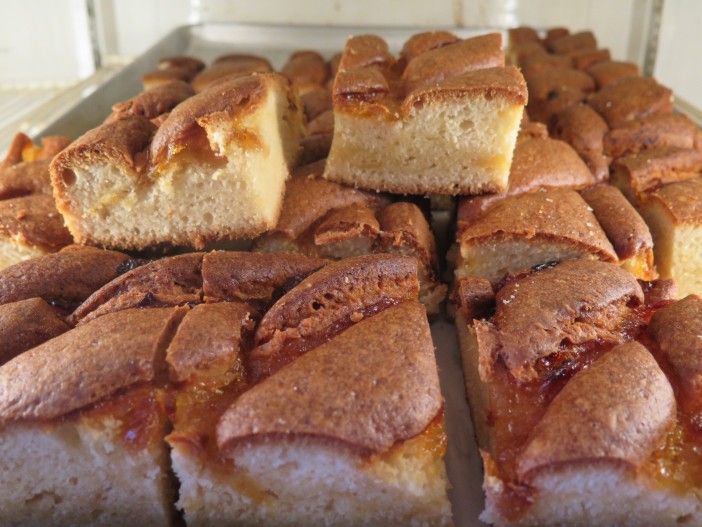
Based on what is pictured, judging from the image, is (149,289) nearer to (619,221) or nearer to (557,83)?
(619,221)

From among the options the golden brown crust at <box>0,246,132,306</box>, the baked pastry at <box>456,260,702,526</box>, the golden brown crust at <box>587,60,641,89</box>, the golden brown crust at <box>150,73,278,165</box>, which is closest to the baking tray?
the baked pastry at <box>456,260,702,526</box>

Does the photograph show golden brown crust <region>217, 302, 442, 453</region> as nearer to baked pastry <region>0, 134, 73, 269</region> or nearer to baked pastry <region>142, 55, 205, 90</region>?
baked pastry <region>0, 134, 73, 269</region>

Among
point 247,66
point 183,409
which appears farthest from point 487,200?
point 247,66

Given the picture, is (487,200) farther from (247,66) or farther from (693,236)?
(247,66)

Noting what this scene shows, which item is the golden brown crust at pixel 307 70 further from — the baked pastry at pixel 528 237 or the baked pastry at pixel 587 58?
the baked pastry at pixel 528 237

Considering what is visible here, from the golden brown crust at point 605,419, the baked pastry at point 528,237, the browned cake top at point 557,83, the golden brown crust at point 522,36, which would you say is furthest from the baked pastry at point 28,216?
the golden brown crust at point 522,36

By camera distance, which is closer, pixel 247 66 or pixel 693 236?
pixel 693 236
